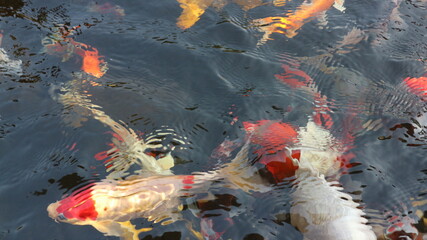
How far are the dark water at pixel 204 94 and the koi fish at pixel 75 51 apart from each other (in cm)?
7

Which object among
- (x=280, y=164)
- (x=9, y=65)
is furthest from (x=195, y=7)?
(x=280, y=164)

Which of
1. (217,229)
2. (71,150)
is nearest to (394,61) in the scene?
(217,229)

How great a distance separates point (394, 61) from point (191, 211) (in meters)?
2.61

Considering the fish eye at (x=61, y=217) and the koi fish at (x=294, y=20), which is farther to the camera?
the koi fish at (x=294, y=20)

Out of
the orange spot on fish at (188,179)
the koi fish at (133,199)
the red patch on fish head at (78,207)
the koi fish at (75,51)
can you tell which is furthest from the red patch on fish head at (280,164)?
the koi fish at (75,51)

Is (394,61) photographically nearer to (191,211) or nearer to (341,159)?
(341,159)

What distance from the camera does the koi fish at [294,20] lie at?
4.12 meters

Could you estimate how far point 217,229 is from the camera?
2.35 metres

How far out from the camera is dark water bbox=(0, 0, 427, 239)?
2.52 metres

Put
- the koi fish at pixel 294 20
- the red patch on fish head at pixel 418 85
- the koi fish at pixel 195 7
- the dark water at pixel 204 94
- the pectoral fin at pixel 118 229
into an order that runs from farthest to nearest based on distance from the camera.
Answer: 1. the koi fish at pixel 195 7
2. the koi fish at pixel 294 20
3. the red patch on fish head at pixel 418 85
4. the dark water at pixel 204 94
5. the pectoral fin at pixel 118 229

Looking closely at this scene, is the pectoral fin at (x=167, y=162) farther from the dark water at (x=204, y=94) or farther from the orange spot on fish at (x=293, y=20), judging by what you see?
the orange spot on fish at (x=293, y=20)

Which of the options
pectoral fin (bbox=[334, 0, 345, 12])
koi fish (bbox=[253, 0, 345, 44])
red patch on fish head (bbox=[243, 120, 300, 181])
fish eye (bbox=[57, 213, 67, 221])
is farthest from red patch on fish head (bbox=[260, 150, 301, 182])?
pectoral fin (bbox=[334, 0, 345, 12])

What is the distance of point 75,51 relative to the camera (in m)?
3.71

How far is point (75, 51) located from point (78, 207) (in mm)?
1927
